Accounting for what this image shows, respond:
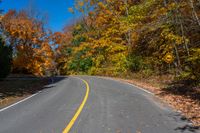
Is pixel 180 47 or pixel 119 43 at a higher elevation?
pixel 119 43

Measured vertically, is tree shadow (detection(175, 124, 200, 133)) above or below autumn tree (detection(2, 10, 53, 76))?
below

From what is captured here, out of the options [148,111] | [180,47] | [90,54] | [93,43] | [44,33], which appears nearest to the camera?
[148,111]

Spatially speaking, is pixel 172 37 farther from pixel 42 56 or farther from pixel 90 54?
pixel 42 56

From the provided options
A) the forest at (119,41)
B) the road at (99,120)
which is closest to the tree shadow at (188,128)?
the road at (99,120)

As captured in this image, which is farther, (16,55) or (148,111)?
(16,55)

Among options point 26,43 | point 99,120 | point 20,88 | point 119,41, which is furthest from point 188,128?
point 26,43

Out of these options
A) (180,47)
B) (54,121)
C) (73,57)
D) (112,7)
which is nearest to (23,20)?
(73,57)

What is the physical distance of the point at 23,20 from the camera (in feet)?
141

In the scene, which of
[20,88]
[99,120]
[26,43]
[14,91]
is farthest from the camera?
[26,43]

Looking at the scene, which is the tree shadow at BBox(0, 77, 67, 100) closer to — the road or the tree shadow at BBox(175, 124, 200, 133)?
the road

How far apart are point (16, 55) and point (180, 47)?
32.2 meters

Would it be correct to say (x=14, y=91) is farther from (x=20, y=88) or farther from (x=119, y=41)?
(x=119, y=41)

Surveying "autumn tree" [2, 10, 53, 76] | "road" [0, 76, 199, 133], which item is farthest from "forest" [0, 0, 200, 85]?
"road" [0, 76, 199, 133]

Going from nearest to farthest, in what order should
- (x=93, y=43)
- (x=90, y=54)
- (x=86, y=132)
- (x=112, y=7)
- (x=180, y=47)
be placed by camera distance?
(x=86, y=132) < (x=180, y=47) < (x=112, y=7) < (x=93, y=43) < (x=90, y=54)
